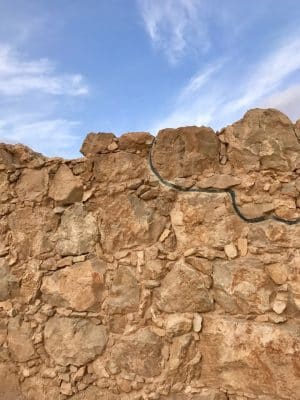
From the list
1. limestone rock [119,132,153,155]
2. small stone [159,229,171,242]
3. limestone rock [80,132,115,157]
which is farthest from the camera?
limestone rock [80,132,115,157]

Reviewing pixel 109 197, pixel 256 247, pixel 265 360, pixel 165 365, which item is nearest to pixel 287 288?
pixel 256 247

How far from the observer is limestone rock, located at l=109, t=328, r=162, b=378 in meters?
2.31

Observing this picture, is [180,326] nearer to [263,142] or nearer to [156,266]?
[156,266]

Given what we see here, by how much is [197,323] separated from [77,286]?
32.3 inches

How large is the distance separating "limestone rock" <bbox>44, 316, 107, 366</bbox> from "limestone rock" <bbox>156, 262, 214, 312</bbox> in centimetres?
48

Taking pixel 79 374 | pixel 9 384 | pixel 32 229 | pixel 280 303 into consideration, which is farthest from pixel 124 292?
pixel 9 384

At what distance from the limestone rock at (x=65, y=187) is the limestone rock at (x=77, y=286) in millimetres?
443

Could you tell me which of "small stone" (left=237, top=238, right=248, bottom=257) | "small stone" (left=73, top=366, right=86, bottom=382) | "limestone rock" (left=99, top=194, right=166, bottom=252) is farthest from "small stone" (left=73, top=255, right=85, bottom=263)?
"small stone" (left=237, top=238, right=248, bottom=257)

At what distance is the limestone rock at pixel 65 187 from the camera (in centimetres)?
262

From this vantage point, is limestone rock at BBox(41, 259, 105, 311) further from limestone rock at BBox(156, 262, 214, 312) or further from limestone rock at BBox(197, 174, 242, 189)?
limestone rock at BBox(197, 174, 242, 189)

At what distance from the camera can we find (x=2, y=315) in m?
2.73

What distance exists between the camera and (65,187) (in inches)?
104

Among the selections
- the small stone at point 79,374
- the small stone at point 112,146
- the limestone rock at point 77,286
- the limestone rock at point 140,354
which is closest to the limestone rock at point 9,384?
the small stone at point 79,374

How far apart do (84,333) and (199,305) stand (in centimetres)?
79
